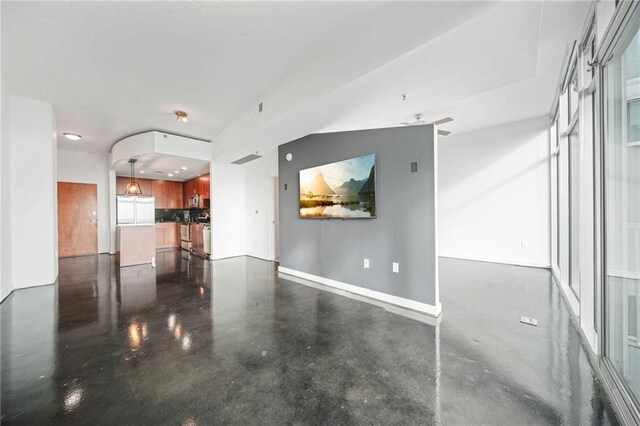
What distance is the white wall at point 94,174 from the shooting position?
6.68 m

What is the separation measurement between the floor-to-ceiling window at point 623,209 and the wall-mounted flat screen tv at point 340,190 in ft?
6.82

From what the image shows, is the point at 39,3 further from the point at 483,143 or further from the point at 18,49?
the point at 483,143

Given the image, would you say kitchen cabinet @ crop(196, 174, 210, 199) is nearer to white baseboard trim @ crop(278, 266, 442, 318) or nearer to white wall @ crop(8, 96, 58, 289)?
white wall @ crop(8, 96, 58, 289)

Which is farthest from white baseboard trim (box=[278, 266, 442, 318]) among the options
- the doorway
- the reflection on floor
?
the doorway

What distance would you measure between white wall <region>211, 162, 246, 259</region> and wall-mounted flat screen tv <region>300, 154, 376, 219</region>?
2988mm

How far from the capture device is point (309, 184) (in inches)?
167

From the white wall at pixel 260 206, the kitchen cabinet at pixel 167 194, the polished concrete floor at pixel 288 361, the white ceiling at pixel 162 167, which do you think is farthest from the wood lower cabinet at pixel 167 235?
the polished concrete floor at pixel 288 361

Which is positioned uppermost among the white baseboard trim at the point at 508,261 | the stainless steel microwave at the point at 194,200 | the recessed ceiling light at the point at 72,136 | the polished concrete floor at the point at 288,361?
the recessed ceiling light at the point at 72,136

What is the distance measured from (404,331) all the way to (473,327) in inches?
28.9

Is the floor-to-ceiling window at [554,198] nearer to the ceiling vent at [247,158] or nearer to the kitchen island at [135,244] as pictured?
the ceiling vent at [247,158]

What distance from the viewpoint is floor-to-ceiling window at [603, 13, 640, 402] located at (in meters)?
1.52

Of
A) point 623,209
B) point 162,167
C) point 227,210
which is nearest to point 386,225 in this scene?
point 623,209

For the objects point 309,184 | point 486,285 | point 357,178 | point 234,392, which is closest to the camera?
point 234,392

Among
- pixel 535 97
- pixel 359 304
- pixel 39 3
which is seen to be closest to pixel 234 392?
pixel 359 304
